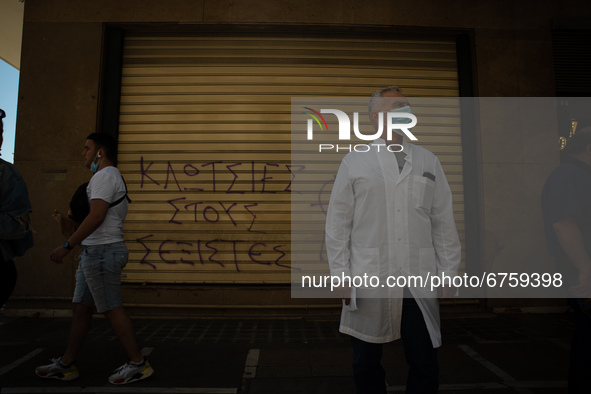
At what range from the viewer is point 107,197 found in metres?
2.99

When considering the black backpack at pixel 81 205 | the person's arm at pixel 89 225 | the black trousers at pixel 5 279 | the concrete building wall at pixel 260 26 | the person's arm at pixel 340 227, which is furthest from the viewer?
the concrete building wall at pixel 260 26

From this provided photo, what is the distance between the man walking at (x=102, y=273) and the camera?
2953 mm

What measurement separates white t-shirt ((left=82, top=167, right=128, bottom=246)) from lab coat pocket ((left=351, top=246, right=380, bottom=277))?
209 cm

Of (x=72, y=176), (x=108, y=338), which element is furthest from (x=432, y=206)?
(x=72, y=176)

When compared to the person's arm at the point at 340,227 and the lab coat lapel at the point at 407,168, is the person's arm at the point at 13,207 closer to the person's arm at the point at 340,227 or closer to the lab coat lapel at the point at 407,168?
the person's arm at the point at 340,227

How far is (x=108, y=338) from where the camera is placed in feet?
13.7

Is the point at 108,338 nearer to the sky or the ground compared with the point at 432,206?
→ nearer to the ground

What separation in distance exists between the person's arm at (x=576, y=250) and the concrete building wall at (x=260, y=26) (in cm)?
323

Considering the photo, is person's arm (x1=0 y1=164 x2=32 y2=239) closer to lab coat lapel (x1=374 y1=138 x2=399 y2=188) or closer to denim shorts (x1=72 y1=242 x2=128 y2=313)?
denim shorts (x1=72 y1=242 x2=128 y2=313)

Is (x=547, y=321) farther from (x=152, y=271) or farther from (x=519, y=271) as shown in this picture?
(x=152, y=271)

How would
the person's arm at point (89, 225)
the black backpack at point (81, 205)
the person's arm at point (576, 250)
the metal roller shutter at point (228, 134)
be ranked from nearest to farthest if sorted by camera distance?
the person's arm at point (576, 250) < the person's arm at point (89, 225) < the black backpack at point (81, 205) < the metal roller shutter at point (228, 134)

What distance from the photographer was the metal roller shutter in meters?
5.40

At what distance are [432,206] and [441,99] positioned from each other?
161 inches

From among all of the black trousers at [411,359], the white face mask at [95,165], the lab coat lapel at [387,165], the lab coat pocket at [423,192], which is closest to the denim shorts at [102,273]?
the white face mask at [95,165]
